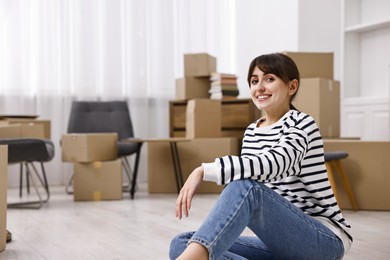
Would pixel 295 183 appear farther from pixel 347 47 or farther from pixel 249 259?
pixel 347 47

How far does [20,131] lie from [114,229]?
52.9 inches

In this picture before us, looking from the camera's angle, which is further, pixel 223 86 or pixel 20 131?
pixel 223 86

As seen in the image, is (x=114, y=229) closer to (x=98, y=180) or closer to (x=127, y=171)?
(x=98, y=180)

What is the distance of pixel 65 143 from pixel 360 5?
9.25 ft

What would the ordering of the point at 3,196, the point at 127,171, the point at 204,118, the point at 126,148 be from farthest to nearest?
1. the point at 127,171
2. the point at 204,118
3. the point at 126,148
4. the point at 3,196

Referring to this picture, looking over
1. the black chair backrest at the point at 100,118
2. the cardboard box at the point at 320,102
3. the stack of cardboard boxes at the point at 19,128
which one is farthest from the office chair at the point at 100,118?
the cardboard box at the point at 320,102

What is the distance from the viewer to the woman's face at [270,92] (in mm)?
1747

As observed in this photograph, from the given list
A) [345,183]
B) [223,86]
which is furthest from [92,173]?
[345,183]

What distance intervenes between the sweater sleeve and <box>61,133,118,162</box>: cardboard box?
303 centimetres

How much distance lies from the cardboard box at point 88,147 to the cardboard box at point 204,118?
68 cm

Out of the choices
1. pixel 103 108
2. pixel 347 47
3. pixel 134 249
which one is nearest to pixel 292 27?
pixel 347 47

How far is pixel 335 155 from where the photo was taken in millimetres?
3734

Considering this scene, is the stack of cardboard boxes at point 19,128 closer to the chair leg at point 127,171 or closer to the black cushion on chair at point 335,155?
the chair leg at point 127,171

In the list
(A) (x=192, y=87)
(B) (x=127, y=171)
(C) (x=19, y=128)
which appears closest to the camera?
(C) (x=19, y=128)
